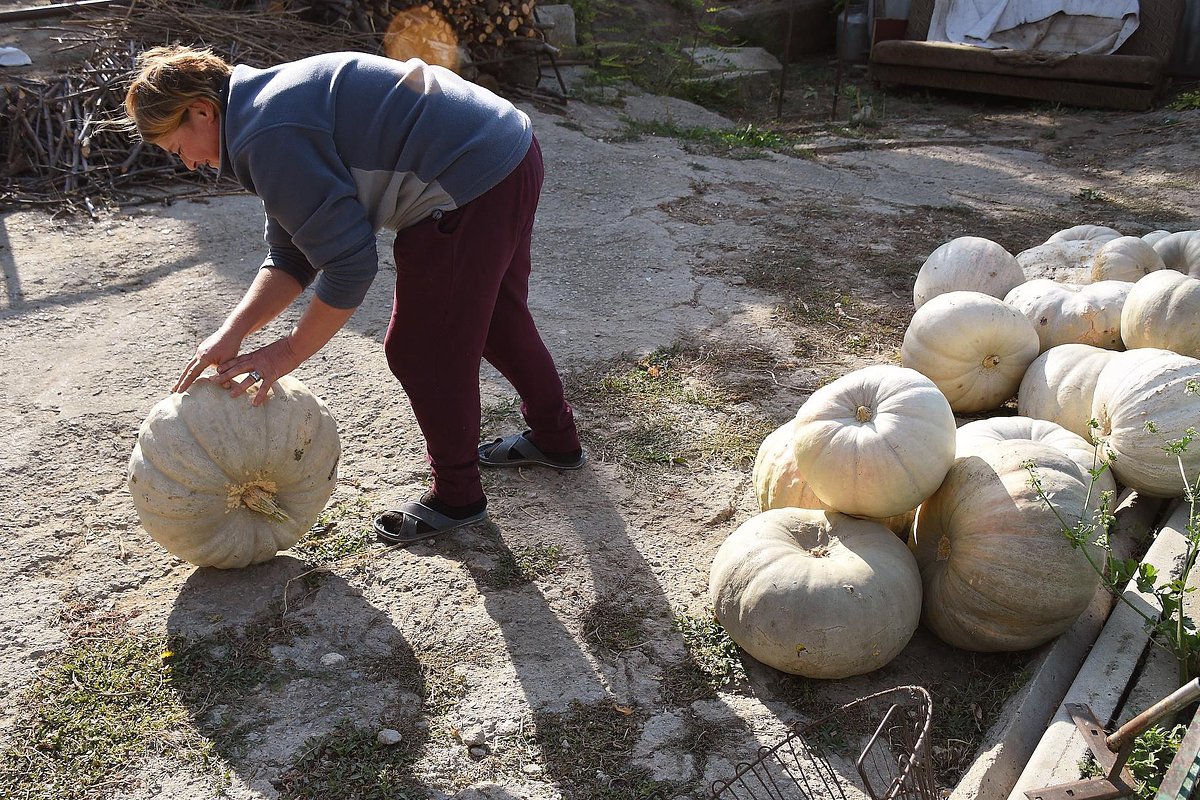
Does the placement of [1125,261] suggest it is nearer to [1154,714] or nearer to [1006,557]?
[1006,557]

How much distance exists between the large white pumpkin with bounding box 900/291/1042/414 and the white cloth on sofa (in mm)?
8888

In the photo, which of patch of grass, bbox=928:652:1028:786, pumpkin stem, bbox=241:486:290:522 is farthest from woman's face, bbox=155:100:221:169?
patch of grass, bbox=928:652:1028:786

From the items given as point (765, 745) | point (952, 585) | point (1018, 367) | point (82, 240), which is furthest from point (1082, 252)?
point (82, 240)

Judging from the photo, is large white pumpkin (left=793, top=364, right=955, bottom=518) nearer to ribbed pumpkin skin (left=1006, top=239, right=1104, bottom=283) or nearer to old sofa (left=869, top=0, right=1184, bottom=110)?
ribbed pumpkin skin (left=1006, top=239, right=1104, bottom=283)

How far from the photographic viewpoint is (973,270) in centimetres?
467

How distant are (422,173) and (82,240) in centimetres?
427

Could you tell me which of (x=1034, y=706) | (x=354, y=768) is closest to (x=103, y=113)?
(x=354, y=768)

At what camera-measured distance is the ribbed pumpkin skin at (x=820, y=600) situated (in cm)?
277

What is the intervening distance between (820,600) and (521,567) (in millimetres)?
1097

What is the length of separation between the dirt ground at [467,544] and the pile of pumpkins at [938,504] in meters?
0.21

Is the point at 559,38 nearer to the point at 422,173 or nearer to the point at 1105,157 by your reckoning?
the point at 1105,157

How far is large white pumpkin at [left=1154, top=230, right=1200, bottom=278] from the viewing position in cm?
458

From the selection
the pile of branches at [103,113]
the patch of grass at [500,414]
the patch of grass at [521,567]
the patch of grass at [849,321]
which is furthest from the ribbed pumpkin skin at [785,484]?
the pile of branches at [103,113]

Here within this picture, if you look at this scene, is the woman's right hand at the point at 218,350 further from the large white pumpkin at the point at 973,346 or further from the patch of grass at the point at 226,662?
the large white pumpkin at the point at 973,346
